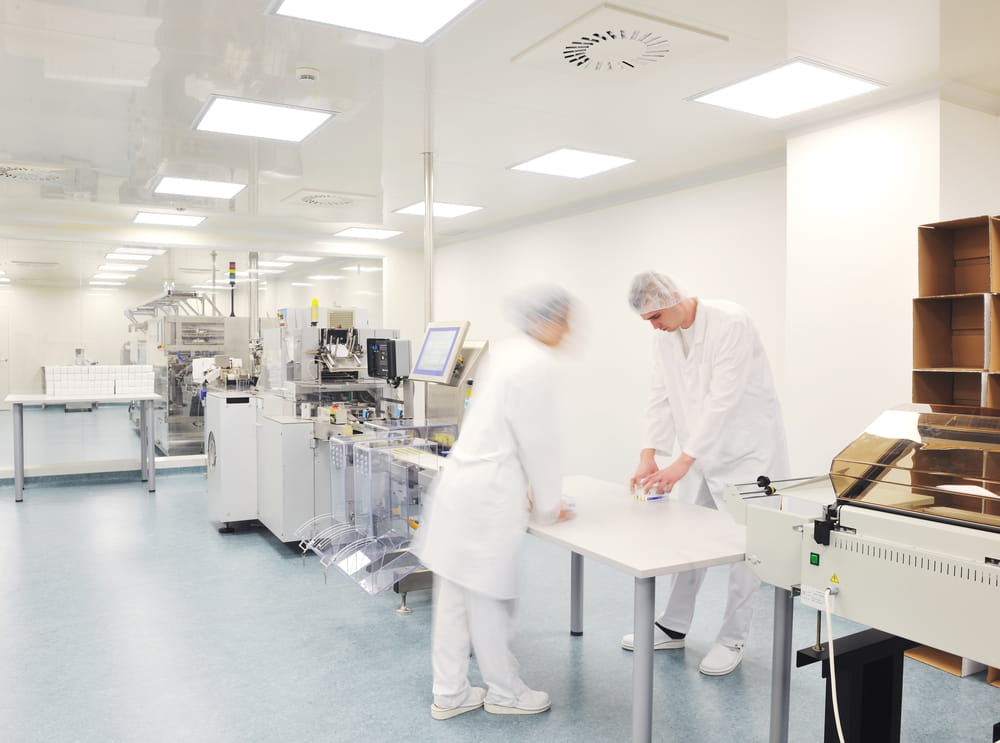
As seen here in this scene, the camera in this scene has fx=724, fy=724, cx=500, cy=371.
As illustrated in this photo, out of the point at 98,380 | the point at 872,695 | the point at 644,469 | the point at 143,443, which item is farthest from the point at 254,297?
the point at 872,695

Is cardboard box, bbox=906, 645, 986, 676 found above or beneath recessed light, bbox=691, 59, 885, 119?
beneath

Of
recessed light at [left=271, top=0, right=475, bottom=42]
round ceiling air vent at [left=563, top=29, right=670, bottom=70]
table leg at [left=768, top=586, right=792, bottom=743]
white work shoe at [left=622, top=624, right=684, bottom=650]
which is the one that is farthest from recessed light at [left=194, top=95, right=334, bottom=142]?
table leg at [left=768, top=586, right=792, bottom=743]

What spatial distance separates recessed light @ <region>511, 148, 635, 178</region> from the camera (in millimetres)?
4797

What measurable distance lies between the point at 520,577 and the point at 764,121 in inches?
117

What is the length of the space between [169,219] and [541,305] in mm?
5694

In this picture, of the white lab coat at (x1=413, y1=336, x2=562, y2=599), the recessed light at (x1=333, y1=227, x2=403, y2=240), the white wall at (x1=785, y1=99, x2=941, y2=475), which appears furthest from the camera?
the recessed light at (x1=333, y1=227, x2=403, y2=240)

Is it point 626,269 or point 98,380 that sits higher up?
point 626,269

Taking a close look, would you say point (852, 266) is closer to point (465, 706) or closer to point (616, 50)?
point (616, 50)

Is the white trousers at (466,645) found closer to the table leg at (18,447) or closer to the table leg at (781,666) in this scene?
the table leg at (781,666)

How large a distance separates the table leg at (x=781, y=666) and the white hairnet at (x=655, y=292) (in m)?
1.13

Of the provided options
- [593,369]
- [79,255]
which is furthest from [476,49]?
[79,255]

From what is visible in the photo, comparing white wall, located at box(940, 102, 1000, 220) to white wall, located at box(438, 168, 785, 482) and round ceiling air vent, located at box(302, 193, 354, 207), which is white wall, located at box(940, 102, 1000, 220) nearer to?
white wall, located at box(438, 168, 785, 482)

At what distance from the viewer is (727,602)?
3.07m

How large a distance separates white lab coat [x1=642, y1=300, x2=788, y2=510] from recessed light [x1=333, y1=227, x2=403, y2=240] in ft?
17.2
